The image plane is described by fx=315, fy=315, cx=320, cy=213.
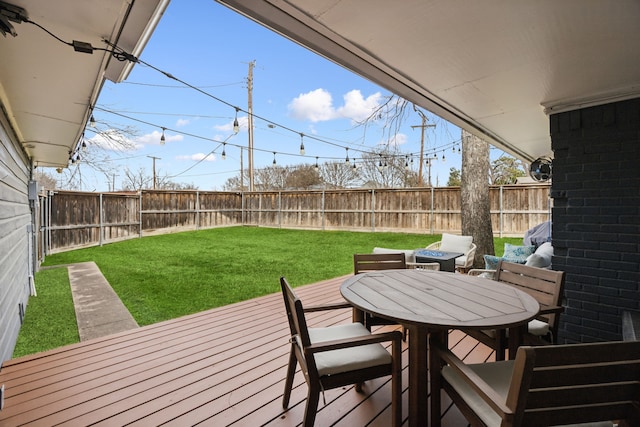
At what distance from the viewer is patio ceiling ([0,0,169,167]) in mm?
1374

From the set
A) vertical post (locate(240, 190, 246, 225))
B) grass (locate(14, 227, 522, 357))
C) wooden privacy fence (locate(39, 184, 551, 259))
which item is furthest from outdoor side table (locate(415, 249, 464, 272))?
vertical post (locate(240, 190, 246, 225))

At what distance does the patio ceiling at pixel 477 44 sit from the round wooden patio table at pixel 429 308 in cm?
140

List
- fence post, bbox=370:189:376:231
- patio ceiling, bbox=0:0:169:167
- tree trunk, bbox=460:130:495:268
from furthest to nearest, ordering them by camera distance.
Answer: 1. fence post, bbox=370:189:376:231
2. tree trunk, bbox=460:130:495:268
3. patio ceiling, bbox=0:0:169:167

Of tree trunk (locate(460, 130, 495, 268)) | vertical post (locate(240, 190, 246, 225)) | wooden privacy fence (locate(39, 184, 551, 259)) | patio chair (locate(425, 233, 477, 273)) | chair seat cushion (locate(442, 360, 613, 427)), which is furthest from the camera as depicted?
vertical post (locate(240, 190, 246, 225))

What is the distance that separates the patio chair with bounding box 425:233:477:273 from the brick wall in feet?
7.81

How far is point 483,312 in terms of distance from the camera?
67.5 inches

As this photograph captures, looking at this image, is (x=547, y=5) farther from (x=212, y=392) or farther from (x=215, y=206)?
(x=215, y=206)

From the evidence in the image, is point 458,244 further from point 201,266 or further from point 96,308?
point 96,308

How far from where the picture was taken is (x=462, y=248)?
545 cm

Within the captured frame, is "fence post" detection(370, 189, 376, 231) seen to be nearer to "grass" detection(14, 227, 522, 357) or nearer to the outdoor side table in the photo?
"grass" detection(14, 227, 522, 357)

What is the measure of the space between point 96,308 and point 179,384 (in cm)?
259

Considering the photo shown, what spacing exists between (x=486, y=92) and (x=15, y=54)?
3.05m

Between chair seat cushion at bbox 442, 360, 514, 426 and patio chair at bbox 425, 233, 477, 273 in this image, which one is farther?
patio chair at bbox 425, 233, 477, 273

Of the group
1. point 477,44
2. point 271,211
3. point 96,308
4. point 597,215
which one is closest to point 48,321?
point 96,308
